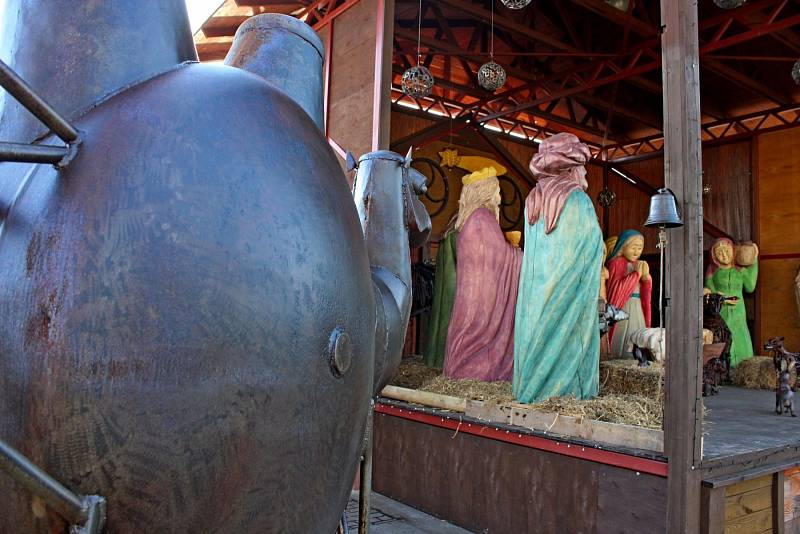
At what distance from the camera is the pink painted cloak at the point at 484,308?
4844mm

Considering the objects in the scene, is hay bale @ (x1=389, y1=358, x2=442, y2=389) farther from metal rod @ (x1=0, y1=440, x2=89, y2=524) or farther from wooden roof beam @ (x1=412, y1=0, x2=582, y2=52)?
wooden roof beam @ (x1=412, y1=0, x2=582, y2=52)

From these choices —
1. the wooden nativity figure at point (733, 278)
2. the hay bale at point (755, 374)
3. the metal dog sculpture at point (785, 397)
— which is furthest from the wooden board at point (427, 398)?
the wooden nativity figure at point (733, 278)

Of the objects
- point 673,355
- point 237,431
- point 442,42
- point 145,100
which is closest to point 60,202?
point 145,100

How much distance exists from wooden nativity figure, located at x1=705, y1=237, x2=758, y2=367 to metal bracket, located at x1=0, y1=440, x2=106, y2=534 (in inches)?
332

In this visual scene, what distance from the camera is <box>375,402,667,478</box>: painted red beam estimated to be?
113 inches

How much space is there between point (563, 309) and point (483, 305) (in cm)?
114

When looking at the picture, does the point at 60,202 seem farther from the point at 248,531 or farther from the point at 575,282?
the point at 575,282

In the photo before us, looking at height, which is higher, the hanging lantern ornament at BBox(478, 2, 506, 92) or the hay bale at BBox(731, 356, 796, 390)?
the hanging lantern ornament at BBox(478, 2, 506, 92)

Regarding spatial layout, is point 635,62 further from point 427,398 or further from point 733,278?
point 427,398

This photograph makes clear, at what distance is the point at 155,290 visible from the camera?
2.35 ft

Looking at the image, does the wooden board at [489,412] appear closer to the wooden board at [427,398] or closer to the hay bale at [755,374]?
the wooden board at [427,398]

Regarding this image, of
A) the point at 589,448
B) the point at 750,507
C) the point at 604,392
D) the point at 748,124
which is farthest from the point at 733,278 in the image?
the point at 589,448

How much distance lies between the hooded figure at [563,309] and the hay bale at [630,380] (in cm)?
58

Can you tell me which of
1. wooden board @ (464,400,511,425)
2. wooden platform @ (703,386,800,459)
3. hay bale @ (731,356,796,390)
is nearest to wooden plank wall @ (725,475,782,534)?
wooden platform @ (703,386,800,459)
